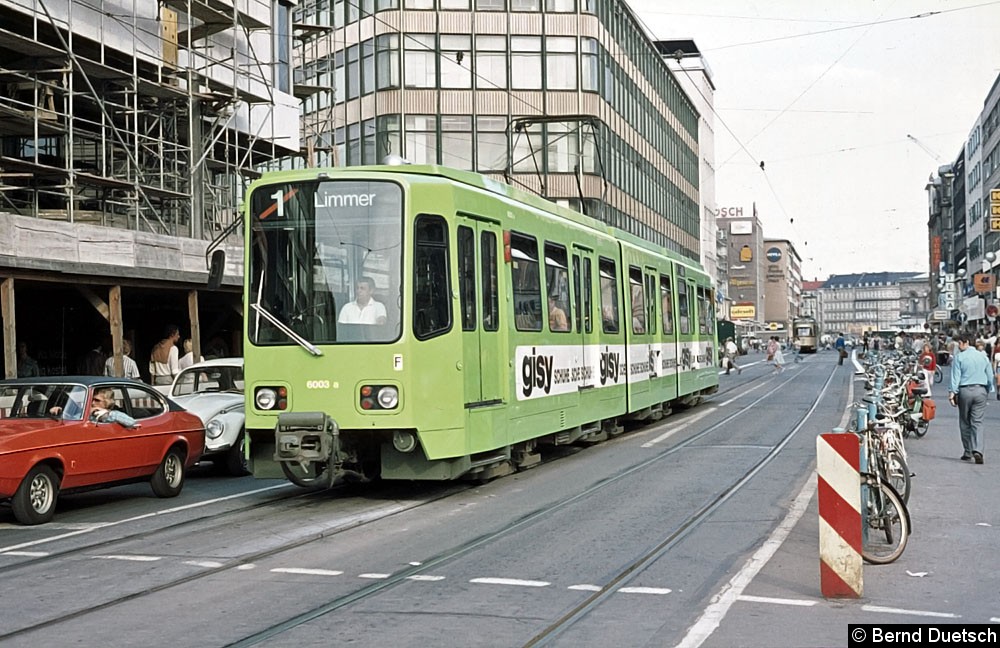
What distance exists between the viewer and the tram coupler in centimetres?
1186

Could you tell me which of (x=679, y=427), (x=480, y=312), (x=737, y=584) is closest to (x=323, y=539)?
(x=480, y=312)

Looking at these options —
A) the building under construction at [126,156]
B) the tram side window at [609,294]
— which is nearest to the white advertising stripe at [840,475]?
the tram side window at [609,294]

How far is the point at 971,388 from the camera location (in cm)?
1636

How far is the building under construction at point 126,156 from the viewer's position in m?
22.5

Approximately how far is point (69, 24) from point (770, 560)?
20760 millimetres

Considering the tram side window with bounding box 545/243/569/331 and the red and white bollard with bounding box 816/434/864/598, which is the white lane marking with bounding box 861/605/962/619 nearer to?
the red and white bollard with bounding box 816/434/864/598

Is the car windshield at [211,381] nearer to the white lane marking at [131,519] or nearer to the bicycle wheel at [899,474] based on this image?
the white lane marking at [131,519]

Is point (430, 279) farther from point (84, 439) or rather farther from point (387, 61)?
point (387, 61)

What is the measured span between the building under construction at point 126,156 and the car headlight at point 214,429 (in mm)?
5204

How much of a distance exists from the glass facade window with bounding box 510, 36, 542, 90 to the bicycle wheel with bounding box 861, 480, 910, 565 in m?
45.4

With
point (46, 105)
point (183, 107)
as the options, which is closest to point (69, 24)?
point (46, 105)

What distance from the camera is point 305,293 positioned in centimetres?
1230

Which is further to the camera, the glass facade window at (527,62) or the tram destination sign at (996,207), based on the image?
the glass facade window at (527,62)

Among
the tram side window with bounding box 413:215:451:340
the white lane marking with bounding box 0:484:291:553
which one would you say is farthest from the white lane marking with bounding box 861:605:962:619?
the white lane marking with bounding box 0:484:291:553
